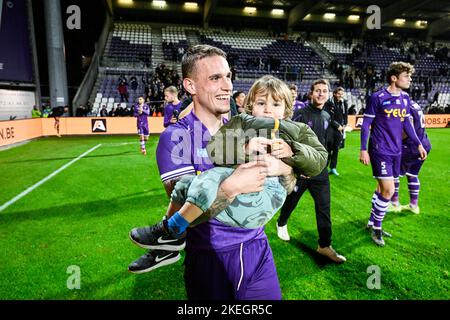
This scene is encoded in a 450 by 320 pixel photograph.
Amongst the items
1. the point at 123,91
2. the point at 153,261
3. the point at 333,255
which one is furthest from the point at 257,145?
the point at 123,91

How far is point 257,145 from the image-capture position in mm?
1391

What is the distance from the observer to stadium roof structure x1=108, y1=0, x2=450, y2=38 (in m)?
30.6

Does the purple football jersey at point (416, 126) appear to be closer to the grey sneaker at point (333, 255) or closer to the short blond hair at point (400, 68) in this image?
the short blond hair at point (400, 68)

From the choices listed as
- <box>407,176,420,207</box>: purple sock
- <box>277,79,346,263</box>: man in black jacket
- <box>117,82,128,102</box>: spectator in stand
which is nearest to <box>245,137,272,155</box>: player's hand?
<box>277,79,346,263</box>: man in black jacket

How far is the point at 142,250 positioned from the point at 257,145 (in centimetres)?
335

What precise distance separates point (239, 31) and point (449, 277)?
116 ft

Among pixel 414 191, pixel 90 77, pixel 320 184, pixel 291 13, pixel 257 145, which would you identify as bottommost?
pixel 414 191

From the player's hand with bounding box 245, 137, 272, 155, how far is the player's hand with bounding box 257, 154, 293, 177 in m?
0.04

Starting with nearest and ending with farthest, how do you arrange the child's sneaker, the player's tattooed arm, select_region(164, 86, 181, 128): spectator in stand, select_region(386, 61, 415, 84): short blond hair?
the player's tattooed arm, select_region(386, 61, 415, 84): short blond hair, the child's sneaker, select_region(164, 86, 181, 128): spectator in stand

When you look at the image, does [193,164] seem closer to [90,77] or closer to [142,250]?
[142,250]

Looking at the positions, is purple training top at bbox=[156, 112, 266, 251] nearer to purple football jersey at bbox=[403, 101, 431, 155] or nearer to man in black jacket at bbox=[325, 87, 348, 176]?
purple football jersey at bbox=[403, 101, 431, 155]

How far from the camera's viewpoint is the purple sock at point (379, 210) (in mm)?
4355

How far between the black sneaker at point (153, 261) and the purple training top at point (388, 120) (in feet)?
11.4

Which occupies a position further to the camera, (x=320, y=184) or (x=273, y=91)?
(x=320, y=184)
